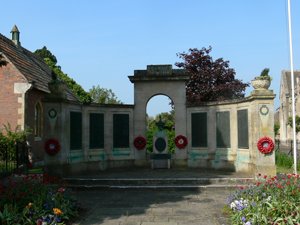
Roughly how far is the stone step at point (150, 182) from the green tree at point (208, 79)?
17.3m

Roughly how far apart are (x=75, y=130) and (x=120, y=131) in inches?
97.0

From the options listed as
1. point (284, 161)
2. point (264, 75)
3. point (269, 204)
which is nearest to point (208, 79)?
point (284, 161)

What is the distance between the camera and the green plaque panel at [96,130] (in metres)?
16.2

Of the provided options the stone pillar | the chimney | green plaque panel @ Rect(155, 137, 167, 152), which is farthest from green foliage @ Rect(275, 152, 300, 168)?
the chimney

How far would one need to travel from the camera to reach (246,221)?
6684mm

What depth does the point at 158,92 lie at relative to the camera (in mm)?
17172

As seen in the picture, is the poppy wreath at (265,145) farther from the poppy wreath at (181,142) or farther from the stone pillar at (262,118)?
the poppy wreath at (181,142)

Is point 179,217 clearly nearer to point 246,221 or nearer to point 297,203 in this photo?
point 246,221

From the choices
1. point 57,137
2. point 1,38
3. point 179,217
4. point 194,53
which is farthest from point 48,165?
point 194,53

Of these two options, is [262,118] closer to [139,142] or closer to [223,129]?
[223,129]

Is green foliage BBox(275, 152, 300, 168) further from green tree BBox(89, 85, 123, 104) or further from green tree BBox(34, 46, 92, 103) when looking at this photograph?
green tree BBox(89, 85, 123, 104)

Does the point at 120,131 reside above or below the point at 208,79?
below

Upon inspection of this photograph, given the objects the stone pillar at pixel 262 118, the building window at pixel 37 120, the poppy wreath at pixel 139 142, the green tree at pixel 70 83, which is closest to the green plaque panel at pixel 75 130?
the poppy wreath at pixel 139 142

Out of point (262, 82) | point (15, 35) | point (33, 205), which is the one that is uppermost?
point (15, 35)
